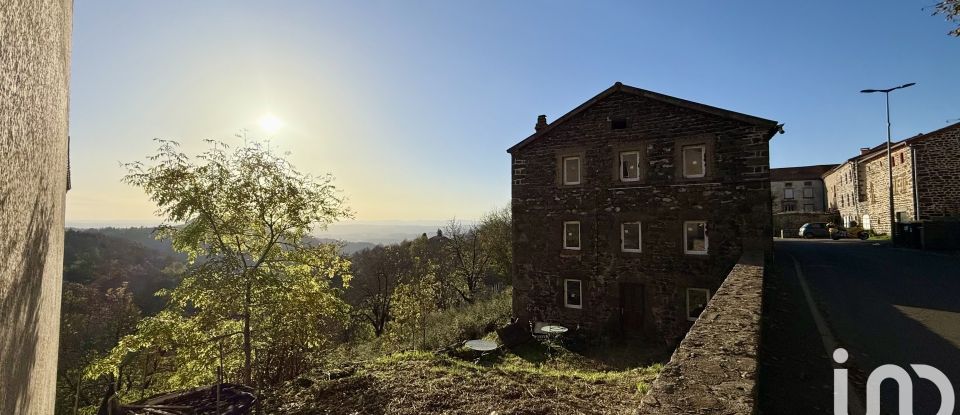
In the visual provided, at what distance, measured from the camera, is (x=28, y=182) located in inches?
75.8

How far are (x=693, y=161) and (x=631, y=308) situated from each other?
6.25 m

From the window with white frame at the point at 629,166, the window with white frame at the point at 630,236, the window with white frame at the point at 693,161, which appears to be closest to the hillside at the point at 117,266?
the window with white frame at the point at 630,236

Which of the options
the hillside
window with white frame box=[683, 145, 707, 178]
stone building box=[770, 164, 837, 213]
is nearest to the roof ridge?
window with white frame box=[683, 145, 707, 178]

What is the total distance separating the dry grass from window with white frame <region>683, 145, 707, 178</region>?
8.43 metres

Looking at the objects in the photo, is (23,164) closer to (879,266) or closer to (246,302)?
(246,302)

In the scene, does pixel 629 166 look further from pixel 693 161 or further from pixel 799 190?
pixel 799 190

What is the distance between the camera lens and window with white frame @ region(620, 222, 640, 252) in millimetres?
15758

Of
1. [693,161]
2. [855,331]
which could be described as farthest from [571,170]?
[855,331]

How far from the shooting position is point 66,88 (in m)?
2.98

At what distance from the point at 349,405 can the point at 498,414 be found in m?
3.64

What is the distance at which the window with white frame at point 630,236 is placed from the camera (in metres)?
15.8

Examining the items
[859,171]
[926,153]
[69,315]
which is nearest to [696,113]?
[926,153]

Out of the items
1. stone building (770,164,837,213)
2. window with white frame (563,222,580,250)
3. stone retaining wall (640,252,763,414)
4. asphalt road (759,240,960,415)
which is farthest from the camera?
stone building (770,164,837,213)

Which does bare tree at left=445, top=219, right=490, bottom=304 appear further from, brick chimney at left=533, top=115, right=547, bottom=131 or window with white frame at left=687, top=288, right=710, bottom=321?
window with white frame at left=687, top=288, right=710, bottom=321
